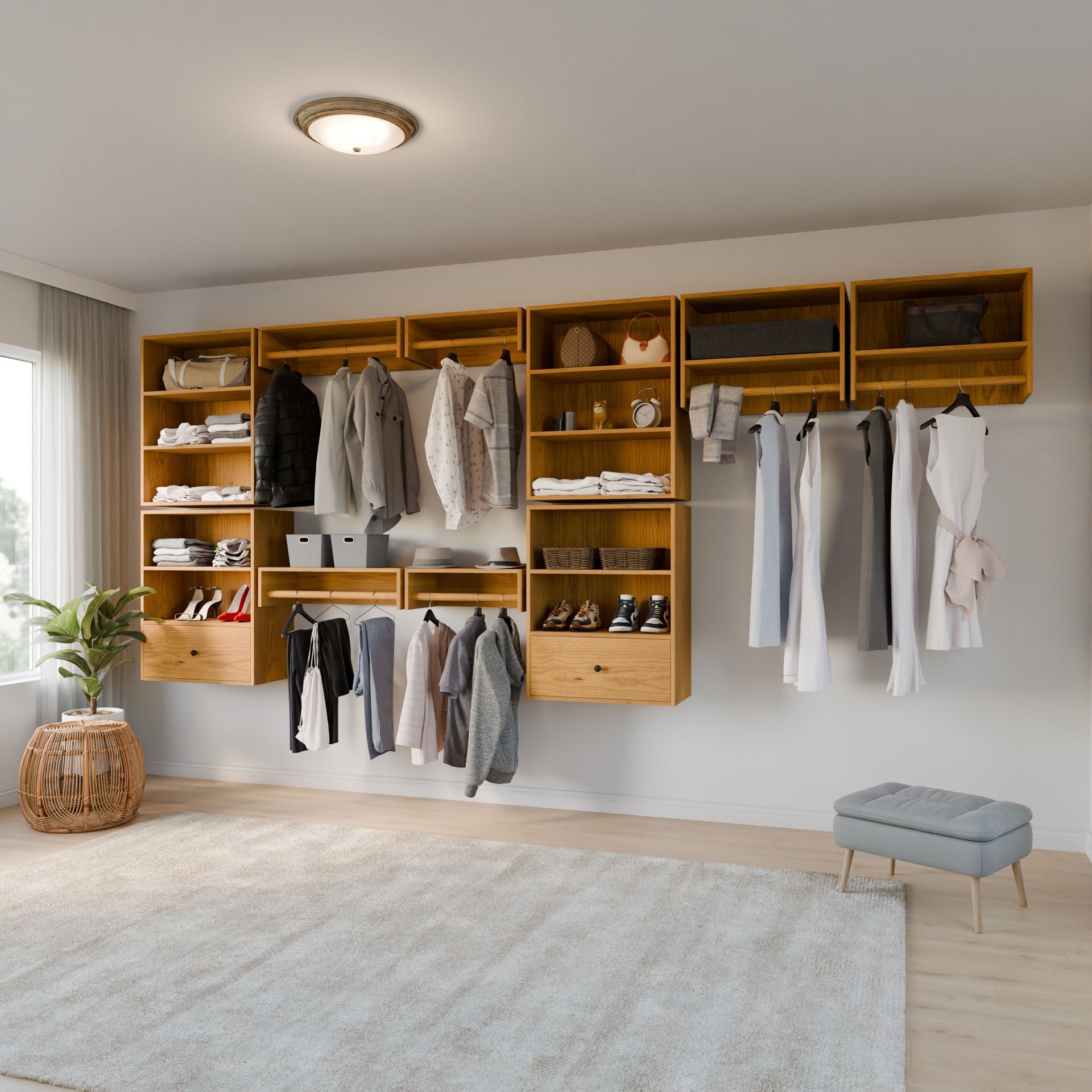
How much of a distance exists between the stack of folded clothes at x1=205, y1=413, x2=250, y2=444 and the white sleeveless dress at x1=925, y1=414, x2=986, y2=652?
320 centimetres

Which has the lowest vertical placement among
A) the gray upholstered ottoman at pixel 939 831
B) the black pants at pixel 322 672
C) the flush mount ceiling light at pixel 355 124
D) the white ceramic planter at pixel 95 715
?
the gray upholstered ottoman at pixel 939 831

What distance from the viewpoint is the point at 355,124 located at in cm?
316

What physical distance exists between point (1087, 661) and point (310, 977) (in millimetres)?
3241

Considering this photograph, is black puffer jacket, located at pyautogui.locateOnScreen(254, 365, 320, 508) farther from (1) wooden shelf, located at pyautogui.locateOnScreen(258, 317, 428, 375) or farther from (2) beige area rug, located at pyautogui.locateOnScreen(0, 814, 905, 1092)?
(2) beige area rug, located at pyautogui.locateOnScreen(0, 814, 905, 1092)

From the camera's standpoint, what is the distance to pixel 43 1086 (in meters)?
2.29

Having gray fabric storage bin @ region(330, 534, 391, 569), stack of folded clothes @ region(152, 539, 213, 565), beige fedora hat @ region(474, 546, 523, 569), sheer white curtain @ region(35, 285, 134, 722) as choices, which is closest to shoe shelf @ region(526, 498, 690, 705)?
beige fedora hat @ region(474, 546, 523, 569)

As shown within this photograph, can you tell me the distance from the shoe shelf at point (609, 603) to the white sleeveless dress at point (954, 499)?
41.3 inches

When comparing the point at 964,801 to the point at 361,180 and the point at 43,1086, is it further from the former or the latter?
the point at 361,180

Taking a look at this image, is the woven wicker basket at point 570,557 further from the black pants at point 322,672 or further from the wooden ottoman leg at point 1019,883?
the wooden ottoman leg at point 1019,883

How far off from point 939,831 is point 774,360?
194 centimetres

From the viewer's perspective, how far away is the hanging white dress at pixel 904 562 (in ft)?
12.7

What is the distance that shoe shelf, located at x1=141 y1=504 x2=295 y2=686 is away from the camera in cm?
484

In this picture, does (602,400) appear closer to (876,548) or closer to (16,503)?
(876,548)

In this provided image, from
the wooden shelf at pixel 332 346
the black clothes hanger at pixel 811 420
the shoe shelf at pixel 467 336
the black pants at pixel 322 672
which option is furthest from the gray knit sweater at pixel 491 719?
the black clothes hanger at pixel 811 420
